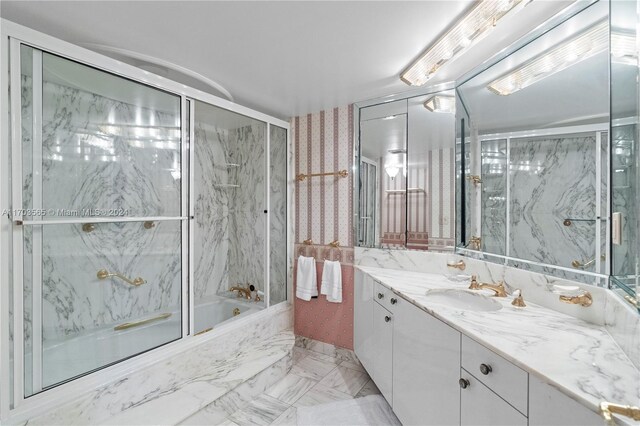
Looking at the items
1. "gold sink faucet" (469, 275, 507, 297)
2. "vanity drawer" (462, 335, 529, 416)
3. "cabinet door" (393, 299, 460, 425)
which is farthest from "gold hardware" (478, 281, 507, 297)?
"vanity drawer" (462, 335, 529, 416)

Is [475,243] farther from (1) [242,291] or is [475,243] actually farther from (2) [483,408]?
(1) [242,291]

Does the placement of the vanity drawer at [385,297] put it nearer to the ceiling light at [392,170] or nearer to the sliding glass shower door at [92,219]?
the ceiling light at [392,170]

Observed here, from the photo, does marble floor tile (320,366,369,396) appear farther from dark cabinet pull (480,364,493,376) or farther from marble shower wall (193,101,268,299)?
dark cabinet pull (480,364,493,376)

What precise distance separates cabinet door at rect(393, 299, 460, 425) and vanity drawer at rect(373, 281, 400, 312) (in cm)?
5

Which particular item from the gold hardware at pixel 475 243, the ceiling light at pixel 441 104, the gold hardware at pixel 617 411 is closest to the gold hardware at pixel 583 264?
the gold hardware at pixel 475 243

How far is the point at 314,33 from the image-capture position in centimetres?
156

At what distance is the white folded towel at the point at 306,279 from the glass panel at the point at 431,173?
919 millimetres

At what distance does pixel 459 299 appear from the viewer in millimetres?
1738

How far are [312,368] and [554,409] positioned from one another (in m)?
2.01

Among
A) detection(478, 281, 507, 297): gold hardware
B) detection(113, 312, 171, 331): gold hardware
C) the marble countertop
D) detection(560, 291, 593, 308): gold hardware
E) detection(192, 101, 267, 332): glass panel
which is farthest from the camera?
detection(192, 101, 267, 332): glass panel

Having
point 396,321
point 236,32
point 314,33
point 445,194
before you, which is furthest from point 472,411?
point 236,32

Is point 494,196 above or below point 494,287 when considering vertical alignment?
above

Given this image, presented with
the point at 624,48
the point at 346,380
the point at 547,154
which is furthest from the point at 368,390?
the point at 624,48

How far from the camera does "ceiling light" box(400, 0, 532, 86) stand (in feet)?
4.28
